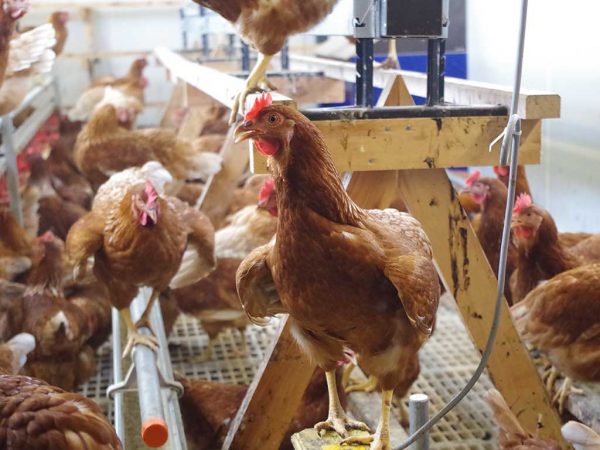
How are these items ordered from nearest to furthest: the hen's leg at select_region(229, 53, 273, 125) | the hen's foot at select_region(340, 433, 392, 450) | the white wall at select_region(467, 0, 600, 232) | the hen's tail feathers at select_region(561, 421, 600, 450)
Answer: the hen's foot at select_region(340, 433, 392, 450)
the hen's tail feathers at select_region(561, 421, 600, 450)
the hen's leg at select_region(229, 53, 273, 125)
the white wall at select_region(467, 0, 600, 232)

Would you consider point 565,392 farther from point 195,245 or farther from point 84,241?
point 84,241

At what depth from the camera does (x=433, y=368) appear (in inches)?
111

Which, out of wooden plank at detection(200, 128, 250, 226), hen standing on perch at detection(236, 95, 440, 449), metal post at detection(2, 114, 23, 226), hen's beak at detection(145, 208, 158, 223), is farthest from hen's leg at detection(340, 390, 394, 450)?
metal post at detection(2, 114, 23, 226)

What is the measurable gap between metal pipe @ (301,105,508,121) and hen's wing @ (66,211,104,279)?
91cm

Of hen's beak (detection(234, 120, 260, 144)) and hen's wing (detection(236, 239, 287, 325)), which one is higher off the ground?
hen's beak (detection(234, 120, 260, 144))

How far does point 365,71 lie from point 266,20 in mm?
291

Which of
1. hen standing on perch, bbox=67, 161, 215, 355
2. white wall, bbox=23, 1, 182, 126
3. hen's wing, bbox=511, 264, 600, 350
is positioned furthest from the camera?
white wall, bbox=23, 1, 182, 126

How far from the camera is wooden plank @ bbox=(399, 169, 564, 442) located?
5.37 feet

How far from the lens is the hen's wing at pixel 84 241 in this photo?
210 centimetres

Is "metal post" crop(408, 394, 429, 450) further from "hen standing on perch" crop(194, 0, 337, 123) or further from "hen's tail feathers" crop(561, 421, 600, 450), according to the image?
"hen standing on perch" crop(194, 0, 337, 123)

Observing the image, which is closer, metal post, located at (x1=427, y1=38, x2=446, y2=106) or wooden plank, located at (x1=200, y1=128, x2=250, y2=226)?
metal post, located at (x1=427, y1=38, x2=446, y2=106)

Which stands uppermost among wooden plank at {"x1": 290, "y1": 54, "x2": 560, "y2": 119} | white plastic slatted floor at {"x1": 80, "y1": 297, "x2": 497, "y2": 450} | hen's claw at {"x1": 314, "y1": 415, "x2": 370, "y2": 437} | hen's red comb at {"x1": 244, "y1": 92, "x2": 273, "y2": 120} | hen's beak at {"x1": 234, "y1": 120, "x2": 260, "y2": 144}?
hen's red comb at {"x1": 244, "y1": 92, "x2": 273, "y2": 120}

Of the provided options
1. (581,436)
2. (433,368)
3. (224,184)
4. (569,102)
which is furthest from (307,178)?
(224,184)

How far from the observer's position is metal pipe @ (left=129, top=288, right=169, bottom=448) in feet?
4.08
